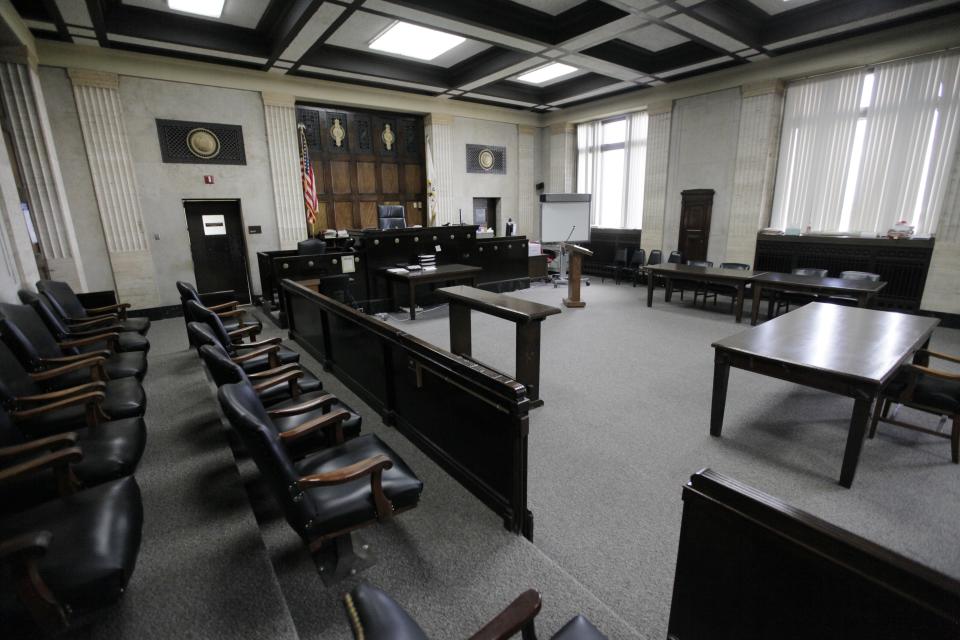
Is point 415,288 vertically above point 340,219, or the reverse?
point 340,219

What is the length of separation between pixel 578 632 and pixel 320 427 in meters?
1.38

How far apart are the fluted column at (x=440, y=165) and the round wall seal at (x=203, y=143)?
13.3 feet

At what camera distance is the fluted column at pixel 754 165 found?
7320mm

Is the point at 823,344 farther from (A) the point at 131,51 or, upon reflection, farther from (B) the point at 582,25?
(A) the point at 131,51

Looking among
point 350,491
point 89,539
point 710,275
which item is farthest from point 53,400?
point 710,275

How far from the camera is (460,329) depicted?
4.42 meters

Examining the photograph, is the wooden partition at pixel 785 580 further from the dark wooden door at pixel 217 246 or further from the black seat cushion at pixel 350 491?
the dark wooden door at pixel 217 246

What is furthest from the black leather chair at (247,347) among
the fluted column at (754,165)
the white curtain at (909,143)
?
the white curtain at (909,143)

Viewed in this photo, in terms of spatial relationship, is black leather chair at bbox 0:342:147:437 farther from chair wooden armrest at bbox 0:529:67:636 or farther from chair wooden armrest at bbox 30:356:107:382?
chair wooden armrest at bbox 0:529:67:636

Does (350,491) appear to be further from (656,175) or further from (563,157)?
(563,157)

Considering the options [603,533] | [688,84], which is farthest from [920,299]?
[603,533]

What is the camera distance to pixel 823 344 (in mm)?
3129

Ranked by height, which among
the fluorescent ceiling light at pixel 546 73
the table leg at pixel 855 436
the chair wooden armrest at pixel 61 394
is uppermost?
the fluorescent ceiling light at pixel 546 73

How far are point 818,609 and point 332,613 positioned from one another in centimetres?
158
